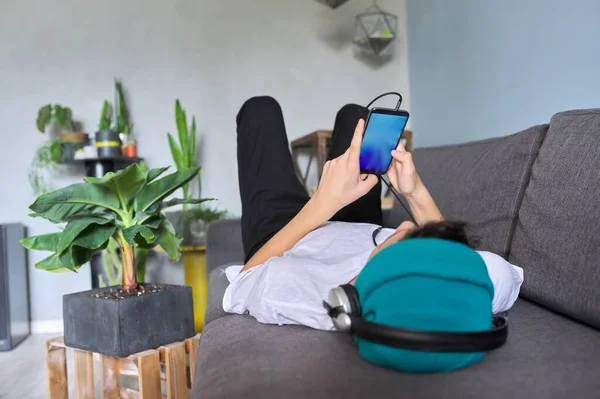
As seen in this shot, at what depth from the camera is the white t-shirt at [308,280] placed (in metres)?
0.94

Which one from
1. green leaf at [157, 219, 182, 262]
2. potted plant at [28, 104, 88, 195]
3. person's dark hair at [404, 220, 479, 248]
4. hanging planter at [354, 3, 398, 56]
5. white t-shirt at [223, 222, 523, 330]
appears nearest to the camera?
person's dark hair at [404, 220, 479, 248]

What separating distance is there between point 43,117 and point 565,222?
2.31 meters

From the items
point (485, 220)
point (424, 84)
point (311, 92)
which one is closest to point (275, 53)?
point (311, 92)

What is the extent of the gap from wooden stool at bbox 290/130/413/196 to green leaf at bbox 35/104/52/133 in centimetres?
115

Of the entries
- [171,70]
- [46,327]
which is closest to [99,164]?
[171,70]

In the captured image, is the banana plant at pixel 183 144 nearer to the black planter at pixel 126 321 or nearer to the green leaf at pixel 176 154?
the green leaf at pixel 176 154

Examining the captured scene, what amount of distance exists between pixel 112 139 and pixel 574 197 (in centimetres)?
206

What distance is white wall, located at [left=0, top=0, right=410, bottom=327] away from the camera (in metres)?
2.86

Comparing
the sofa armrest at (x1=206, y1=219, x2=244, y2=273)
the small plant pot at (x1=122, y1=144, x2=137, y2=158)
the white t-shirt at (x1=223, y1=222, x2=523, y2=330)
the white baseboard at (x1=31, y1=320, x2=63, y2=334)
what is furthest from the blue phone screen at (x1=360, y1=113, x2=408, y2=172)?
the white baseboard at (x1=31, y1=320, x2=63, y2=334)

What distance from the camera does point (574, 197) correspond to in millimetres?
1068

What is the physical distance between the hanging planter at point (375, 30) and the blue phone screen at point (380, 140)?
1.81m

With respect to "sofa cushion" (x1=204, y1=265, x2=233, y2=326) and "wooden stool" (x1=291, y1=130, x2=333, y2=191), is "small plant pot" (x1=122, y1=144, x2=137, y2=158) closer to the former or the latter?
"wooden stool" (x1=291, y1=130, x2=333, y2=191)

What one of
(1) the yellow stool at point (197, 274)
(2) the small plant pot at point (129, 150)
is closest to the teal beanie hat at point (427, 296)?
(1) the yellow stool at point (197, 274)

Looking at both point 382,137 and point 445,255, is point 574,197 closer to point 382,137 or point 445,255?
point 382,137
